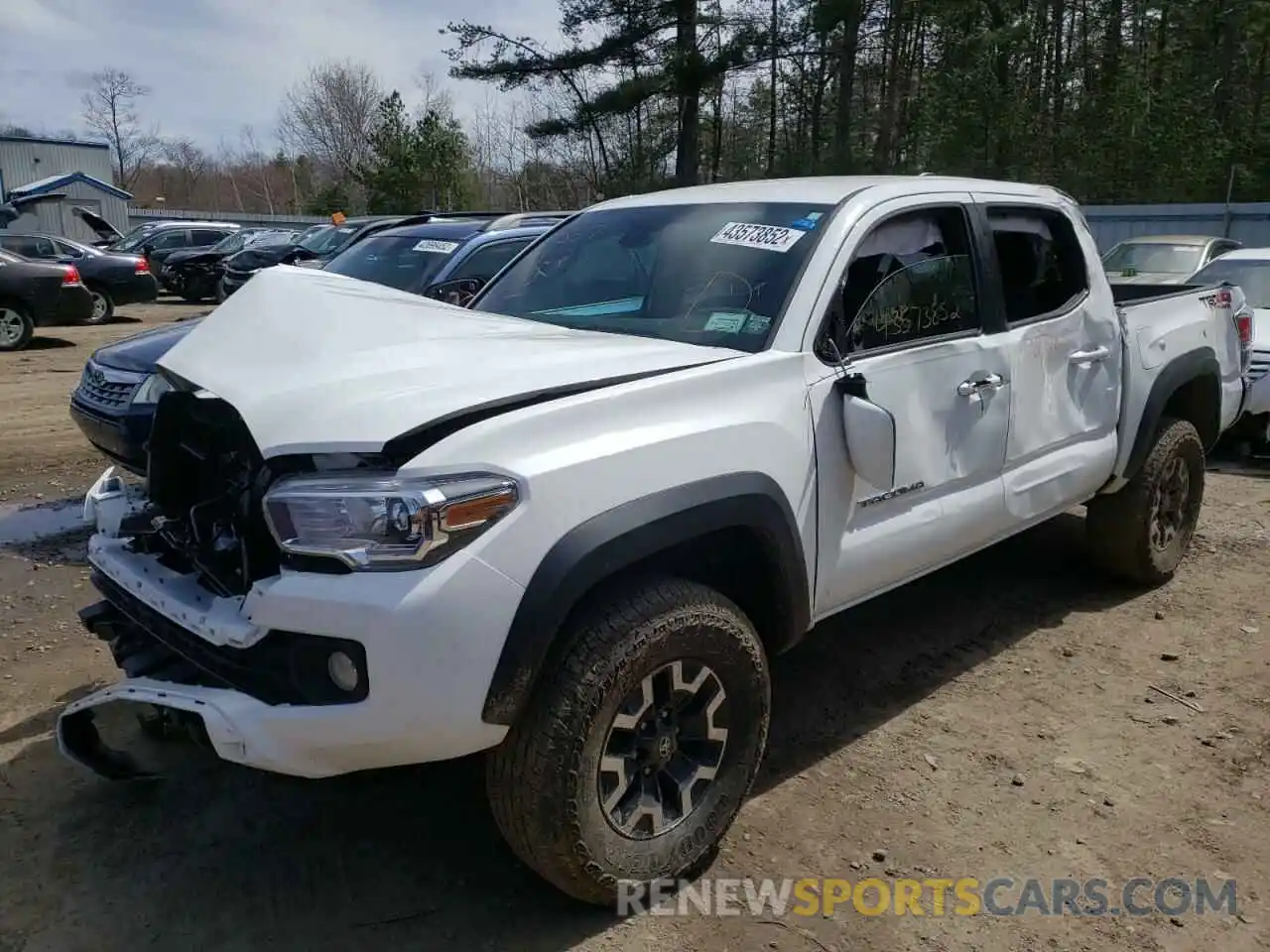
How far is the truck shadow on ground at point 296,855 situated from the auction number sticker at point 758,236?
5.65 feet

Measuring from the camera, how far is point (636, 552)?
251 cm

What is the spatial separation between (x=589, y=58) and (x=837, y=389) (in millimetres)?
23565

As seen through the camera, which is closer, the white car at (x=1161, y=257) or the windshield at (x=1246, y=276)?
the windshield at (x=1246, y=276)

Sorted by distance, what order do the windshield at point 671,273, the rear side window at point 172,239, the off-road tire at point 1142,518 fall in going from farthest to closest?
the rear side window at point 172,239, the off-road tire at point 1142,518, the windshield at point 671,273

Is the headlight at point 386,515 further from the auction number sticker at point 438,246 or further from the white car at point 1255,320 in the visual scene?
the auction number sticker at point 438,246

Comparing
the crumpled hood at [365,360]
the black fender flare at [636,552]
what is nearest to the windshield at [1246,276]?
the black fender flare at [636,552]

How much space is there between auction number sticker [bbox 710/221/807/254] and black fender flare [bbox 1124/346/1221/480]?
2.24 meters

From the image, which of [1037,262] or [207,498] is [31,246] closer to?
[207,498]

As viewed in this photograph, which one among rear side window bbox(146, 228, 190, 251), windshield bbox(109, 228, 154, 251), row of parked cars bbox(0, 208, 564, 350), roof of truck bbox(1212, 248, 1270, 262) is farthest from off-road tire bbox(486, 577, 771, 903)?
windshield bbox(109, 228, 154, 251)

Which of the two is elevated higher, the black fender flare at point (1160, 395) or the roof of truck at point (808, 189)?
the roof of truck at point (808, 189)

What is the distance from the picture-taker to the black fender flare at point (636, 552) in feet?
7.52

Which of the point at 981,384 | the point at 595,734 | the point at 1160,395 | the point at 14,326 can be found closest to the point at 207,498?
the point at 595,734

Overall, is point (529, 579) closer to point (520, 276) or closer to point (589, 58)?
point (520, 276)

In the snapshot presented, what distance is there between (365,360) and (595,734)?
1121 millimetres
